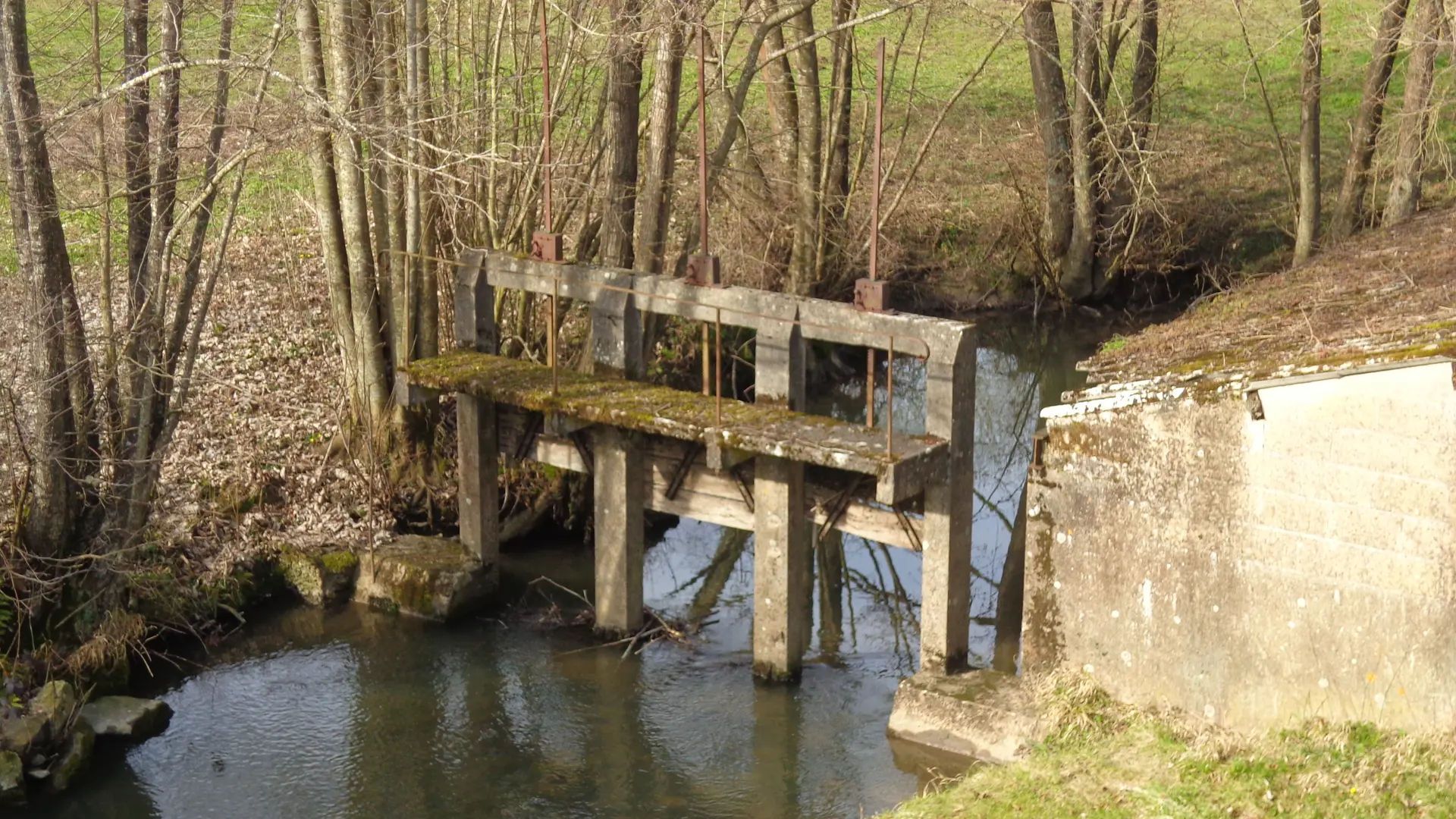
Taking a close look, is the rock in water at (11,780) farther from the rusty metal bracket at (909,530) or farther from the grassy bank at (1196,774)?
the rusty metal bracket at (909,530)

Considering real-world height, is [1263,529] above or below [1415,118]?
below

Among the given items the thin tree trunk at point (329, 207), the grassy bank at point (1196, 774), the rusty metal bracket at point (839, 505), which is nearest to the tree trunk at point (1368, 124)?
the rusty metal bracket at point (839, 505)

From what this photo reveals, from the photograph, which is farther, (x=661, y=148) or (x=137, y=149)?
(x=661, y=148)

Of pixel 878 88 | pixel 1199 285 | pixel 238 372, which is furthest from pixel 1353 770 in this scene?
pixel 1199 285

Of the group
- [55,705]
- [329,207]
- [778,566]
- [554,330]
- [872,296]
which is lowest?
[55,705]

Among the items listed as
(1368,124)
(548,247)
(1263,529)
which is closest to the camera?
(1263,529)

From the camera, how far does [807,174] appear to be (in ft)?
60.9

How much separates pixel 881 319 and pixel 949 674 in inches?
107

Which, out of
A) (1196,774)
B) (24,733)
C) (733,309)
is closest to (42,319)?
(24,733)

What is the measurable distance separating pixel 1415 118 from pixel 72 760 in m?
16.9

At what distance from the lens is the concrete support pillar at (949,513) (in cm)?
1090

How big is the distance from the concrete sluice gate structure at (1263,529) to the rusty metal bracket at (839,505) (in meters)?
1.67

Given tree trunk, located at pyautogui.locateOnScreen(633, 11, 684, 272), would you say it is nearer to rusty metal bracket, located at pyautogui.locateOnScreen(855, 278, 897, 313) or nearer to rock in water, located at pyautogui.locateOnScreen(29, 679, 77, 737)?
rusty metal bracket, located at pyautogui.locateOnScreen(855, 278, 897, 313)

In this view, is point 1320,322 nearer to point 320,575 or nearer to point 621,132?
point 621,132
